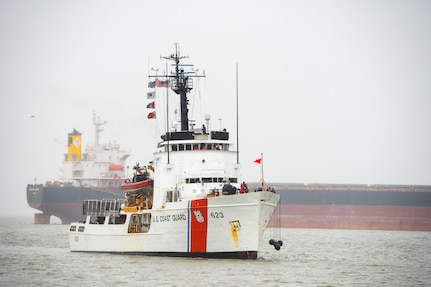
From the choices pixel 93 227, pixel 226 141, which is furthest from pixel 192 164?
pixel 93 227

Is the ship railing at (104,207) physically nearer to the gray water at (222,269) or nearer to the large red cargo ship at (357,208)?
the gray water at (222,269)

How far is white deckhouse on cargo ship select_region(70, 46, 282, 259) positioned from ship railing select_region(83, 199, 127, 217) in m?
0.05

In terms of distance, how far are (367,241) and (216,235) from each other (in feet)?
84.0

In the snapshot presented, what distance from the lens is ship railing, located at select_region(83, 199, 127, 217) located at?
1711 inches

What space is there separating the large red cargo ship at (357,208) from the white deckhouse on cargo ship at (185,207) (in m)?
40.8

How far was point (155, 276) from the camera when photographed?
32094 mm

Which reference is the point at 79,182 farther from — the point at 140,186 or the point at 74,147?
the point at 140,186

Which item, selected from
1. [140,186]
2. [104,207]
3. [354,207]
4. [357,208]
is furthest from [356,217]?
[140,186]

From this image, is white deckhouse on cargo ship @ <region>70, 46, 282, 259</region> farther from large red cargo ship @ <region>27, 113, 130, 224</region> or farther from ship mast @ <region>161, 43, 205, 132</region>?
large red cargo ship @ <region>27, 113, 130, 224</region>

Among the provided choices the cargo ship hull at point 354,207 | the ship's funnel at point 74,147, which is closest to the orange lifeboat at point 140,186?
the cargo ship hull at point 354,207

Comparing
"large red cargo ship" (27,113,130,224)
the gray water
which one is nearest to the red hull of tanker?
"large red cargo ship" (27,113,130,224)

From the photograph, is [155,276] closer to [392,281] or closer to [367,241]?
[392,281]

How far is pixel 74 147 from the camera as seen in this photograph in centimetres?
10075

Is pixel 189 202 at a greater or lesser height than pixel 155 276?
greater
